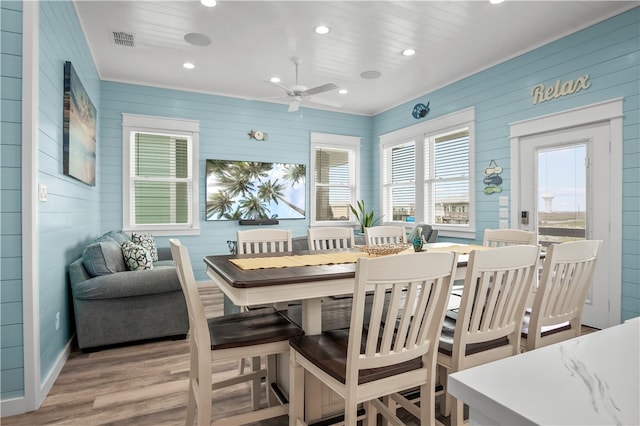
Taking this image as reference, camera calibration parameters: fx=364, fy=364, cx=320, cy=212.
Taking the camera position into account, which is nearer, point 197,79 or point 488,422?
point 488,422

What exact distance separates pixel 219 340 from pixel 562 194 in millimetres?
3835

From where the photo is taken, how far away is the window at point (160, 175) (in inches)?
206

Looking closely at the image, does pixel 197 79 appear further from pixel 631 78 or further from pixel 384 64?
pixel 631 78

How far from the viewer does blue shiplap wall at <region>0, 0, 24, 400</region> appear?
2064 millimetres

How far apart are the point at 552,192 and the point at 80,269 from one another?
468 cm

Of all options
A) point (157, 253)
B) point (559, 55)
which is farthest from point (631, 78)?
point (157, 253)

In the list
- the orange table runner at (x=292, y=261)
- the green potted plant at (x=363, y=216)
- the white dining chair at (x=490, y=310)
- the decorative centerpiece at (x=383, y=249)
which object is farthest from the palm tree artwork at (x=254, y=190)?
the white dining chair at (x=490, y=310)

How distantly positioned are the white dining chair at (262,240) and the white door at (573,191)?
2901 mm

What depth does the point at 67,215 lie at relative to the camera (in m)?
3.04

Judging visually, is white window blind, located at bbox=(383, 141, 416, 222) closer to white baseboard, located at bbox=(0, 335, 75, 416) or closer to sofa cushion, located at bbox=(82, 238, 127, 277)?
sofa cushion, located at bbox=(82, 238, 127, 277)

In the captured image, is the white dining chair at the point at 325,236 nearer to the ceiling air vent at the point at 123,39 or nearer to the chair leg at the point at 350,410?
the chair leg at the point at 350,410

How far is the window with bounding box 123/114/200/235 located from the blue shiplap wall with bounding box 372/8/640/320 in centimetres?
391

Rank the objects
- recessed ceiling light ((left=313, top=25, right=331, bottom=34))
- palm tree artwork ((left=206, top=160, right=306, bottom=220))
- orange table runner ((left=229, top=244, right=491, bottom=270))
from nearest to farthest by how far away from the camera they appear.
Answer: orange table runner ((left=229, top=244, right=491, bottom=270)), recessed ceiling light ((left=313, top=25, right=331, bottom=34)), palm tree artwork ((left=206, top=160, right=306, bottom=220))

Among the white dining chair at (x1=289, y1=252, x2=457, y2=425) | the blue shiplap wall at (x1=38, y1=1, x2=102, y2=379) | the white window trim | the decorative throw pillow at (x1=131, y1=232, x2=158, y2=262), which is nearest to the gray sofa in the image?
the blue shiplap wall at (x1=38, y1=1, x2=102, y2=379)
